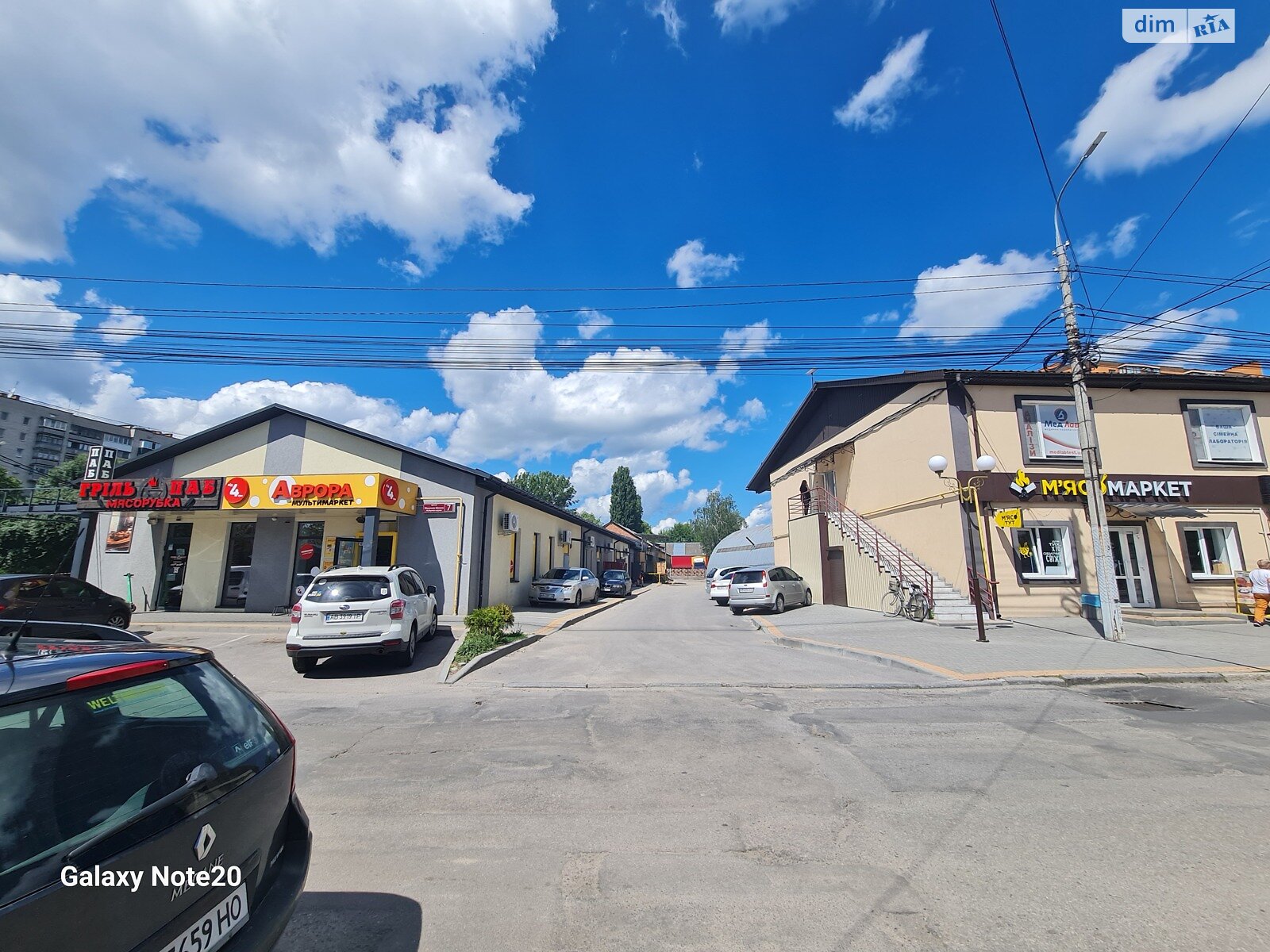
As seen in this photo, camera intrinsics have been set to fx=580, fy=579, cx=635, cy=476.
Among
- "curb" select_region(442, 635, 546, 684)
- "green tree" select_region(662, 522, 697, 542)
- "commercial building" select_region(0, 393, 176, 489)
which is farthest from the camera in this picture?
"green tree" select_region(662, 522, 697, 542)

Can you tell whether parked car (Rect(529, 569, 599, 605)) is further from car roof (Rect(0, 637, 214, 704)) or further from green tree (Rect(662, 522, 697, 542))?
green tree (Rect(662, 522, 697, 542))

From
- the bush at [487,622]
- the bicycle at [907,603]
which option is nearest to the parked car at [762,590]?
the bicycle at [907,603]

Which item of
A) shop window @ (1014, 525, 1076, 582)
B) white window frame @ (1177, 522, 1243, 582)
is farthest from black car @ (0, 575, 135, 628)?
white window frame @ (1177, 522, 1243, 582)

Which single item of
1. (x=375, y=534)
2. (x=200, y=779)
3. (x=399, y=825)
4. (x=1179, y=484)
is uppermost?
(x=1179, y=484)

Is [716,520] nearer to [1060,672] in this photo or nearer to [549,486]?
[549,486]

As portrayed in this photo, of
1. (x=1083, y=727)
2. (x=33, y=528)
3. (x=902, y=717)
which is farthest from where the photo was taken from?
(x=33, y=528)

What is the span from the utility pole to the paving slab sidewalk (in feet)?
2.28

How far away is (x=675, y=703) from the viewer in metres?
7.75

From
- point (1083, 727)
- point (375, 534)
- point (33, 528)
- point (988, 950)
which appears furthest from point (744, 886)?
point (33, 528)

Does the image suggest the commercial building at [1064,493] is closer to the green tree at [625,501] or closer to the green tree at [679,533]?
the green tree at [625,501]

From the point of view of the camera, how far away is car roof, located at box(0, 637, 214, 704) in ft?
6.06

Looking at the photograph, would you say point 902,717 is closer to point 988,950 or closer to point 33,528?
point 988,950

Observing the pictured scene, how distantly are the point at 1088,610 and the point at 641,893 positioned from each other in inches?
693

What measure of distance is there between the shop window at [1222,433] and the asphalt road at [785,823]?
13.9 meters
